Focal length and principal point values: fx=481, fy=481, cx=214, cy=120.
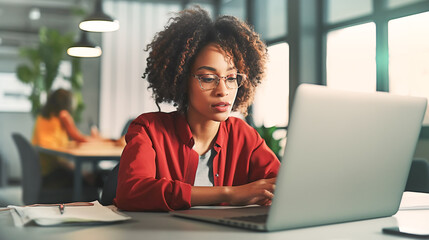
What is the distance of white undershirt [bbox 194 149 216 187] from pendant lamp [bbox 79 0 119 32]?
3.07 metres

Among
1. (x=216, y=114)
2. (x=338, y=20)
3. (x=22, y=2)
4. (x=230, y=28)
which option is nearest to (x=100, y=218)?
(x=216, y=114)

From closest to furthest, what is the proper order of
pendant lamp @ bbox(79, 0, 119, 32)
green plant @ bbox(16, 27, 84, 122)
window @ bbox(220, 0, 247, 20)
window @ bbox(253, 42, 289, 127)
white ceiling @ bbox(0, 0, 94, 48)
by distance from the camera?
pendant lamp @ bbox(79, 0, 119, 32)
window @ bbox(253, 42, 289, 127)
window @ bbox(220, 0, 247, 20)
green plant @ bbox(16, 27, 84, 122)
white ceiling @ bbox(0, 0, 94, 48)

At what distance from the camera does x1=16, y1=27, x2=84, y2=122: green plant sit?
7.13 meters

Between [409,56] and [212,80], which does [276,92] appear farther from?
[212,80]

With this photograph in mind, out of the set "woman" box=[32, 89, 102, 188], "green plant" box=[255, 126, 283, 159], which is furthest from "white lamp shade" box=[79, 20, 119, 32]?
"green plant" box=[255, 126, 283, 159]

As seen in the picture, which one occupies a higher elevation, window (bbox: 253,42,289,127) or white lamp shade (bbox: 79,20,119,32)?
white lamp shade (bbox: 79,20,119,32)

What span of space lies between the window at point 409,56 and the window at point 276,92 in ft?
4.92

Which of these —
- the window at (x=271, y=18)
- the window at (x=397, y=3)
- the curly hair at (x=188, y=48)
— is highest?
the window at (x=271, y=18)

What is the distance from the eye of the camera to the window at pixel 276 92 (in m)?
5.52

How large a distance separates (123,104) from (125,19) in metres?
1.24

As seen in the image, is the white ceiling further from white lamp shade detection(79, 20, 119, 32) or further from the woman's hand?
the woman's hand

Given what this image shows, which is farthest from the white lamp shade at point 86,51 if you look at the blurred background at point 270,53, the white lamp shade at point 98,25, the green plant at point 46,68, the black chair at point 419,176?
the black chair at point 419,176

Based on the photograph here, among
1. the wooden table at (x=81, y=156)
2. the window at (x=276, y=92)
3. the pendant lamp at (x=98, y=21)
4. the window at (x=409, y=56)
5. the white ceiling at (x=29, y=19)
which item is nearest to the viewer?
the wooden table at (x=81, y=156)

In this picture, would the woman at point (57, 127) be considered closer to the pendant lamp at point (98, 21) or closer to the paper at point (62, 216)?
the pendant lamp at point (98, 21)
